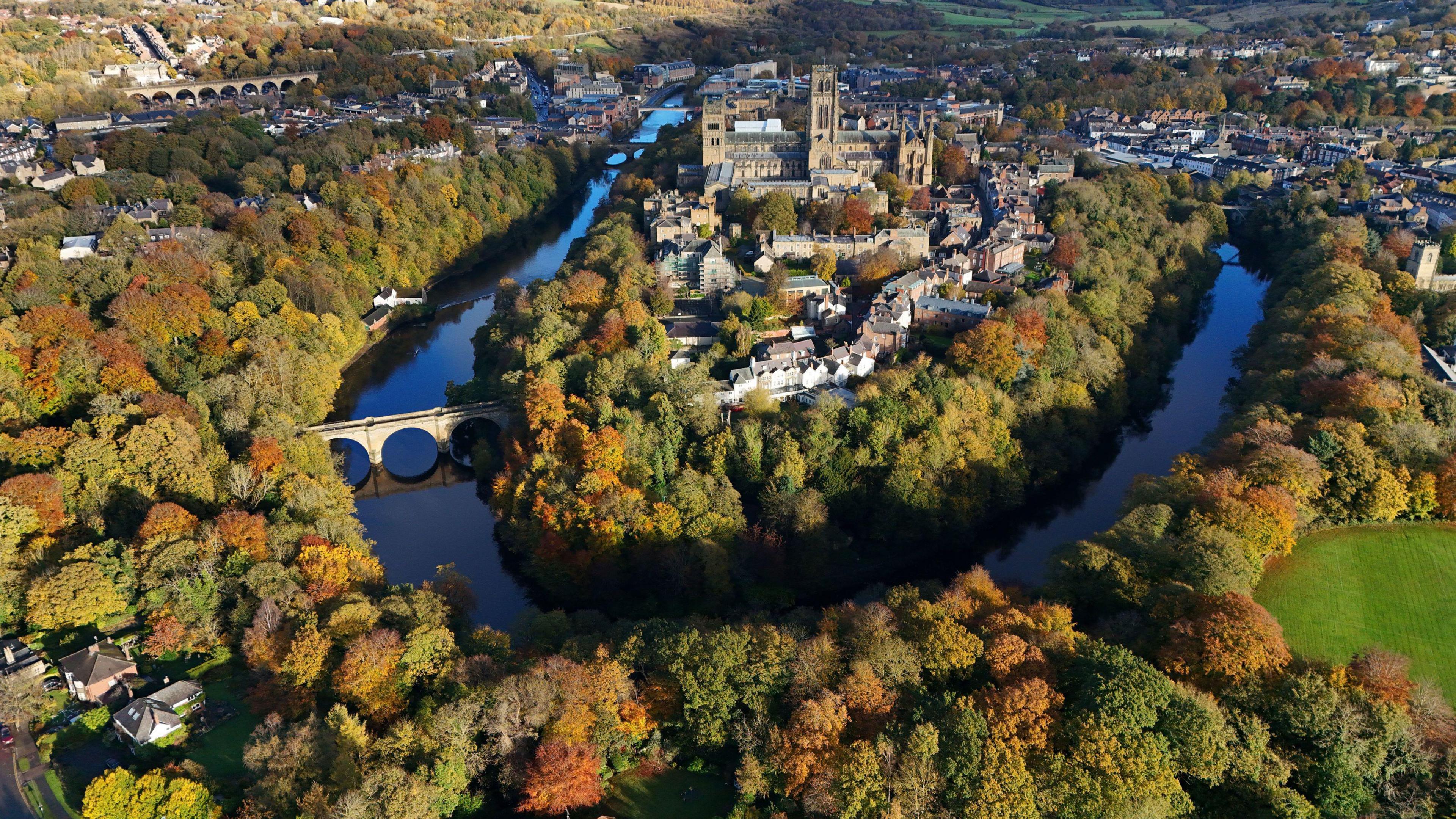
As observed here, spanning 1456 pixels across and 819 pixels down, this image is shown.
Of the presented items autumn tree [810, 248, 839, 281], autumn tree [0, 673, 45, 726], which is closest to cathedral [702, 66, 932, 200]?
autumn tree [810, 248, 839, 281]

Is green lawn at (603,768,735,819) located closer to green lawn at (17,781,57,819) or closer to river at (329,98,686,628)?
river at (329,98,686,628)

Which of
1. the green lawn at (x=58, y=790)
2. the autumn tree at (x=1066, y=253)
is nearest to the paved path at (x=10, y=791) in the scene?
the green lawn at (x=58, y=790)

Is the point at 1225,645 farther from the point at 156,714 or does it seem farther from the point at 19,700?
the point at 19,700

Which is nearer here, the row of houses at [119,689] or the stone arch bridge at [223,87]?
Answer: the row of houses at [119,689]

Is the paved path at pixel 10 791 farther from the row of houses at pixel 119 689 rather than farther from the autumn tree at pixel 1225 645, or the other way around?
the autumn tree at pixel 1225 645

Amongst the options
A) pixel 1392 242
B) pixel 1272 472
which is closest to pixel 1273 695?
pixel 1272 472

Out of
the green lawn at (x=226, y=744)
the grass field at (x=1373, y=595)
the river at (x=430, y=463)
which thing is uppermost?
the grass field at (x=1373, y=595)
